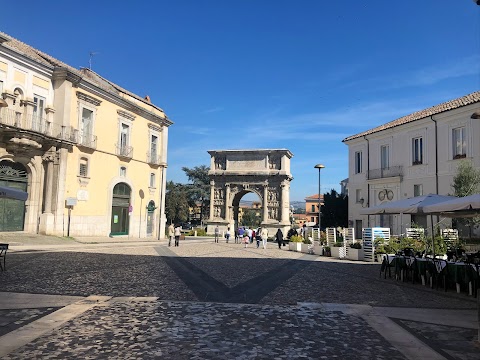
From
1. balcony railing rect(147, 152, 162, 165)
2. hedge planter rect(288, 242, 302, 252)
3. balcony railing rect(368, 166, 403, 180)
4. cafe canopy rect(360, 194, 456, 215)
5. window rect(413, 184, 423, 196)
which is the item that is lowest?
hedge planter rect(288, 242, 302, 252)

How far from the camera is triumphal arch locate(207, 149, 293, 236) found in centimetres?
4556

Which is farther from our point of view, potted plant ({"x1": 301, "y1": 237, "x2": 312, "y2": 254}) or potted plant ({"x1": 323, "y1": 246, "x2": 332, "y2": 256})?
potted plant ({"x1": 301, "y1": 237, "x2": 312, "y2": 254})

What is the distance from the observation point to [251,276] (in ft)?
39.6

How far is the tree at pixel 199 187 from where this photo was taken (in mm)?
78938

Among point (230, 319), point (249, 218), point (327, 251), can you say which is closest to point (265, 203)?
point (327, 251)

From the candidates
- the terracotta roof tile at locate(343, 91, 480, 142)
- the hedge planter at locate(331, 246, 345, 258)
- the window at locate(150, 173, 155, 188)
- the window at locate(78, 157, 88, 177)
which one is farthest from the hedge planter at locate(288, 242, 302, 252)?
the window at locate(150, 173, 155, 188)

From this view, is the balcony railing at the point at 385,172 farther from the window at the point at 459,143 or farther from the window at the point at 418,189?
the window at the point at 459,143

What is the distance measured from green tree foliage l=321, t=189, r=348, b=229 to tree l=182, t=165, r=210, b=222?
36.0m

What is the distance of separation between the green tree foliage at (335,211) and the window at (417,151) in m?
14.7

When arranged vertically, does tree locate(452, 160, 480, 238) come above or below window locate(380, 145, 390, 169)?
below

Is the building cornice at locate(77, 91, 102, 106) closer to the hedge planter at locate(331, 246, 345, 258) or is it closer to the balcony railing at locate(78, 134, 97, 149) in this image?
the balcony railing at locate(78, 134, 97, 149)

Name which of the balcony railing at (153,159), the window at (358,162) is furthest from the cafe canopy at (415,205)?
the balcony railing at (153,159)

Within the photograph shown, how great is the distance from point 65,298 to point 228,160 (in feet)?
129

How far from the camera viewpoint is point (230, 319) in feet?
21.4
